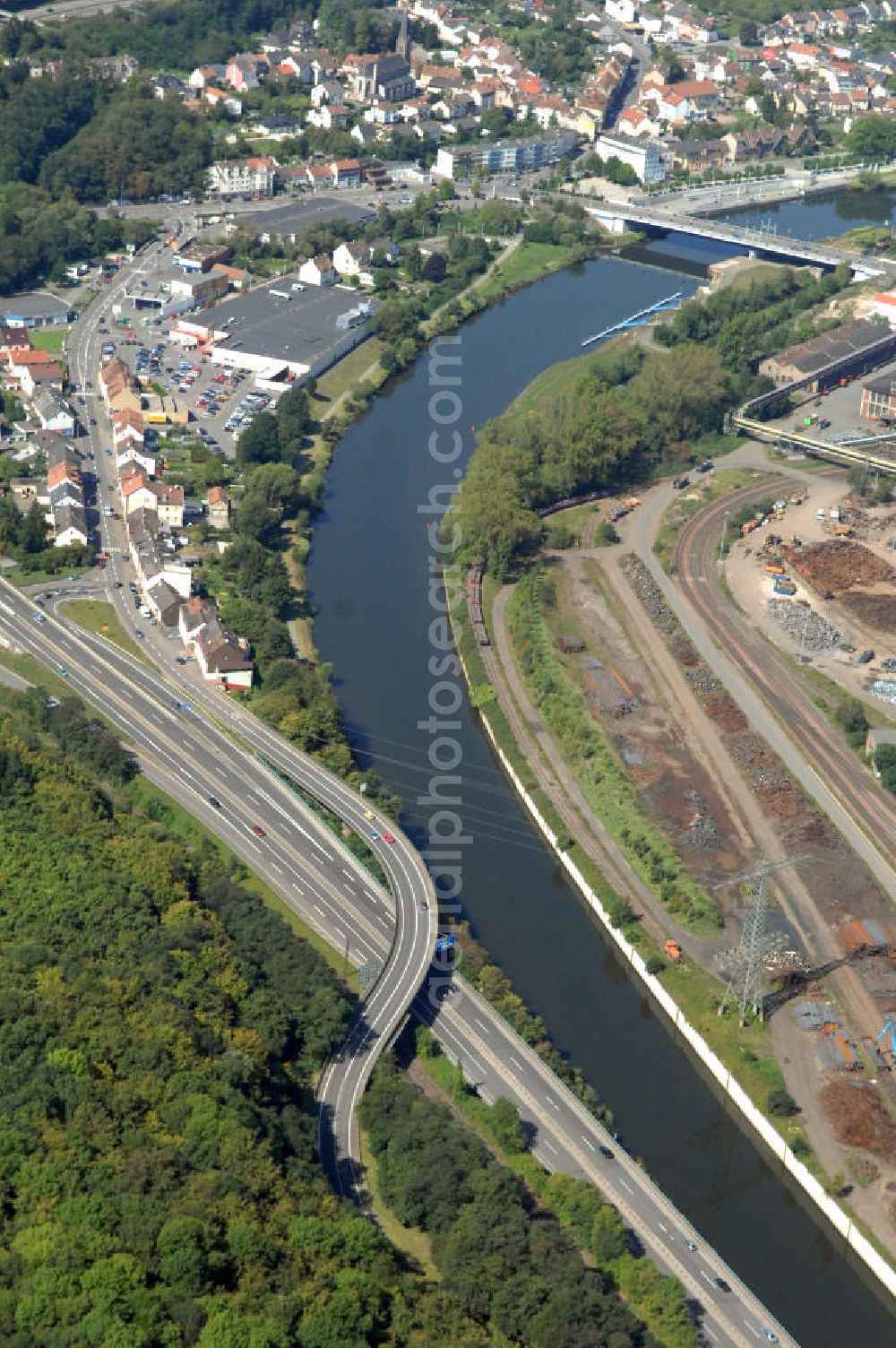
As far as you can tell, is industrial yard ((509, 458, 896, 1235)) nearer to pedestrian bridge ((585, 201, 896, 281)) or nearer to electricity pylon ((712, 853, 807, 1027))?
electricity pylon ((712, 853, 807, 1027))

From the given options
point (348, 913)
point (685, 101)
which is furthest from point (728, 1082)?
point (685, 101)

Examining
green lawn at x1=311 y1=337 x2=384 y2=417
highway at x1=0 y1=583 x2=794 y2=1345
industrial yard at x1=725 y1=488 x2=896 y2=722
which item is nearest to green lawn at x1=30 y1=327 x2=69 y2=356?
green lawn at x1=311 y1=337 x2=384 y2=417

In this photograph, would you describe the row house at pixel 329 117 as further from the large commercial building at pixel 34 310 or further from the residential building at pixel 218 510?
the residential building at pixel 218 510

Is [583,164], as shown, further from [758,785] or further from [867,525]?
[758,785]

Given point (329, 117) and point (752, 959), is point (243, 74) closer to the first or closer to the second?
point (329, 117)

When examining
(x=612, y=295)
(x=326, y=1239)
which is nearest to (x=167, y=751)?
(x=326, y=1239)

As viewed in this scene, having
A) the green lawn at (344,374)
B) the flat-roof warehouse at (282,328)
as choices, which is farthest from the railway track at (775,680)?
the flat-roof warehouse at (282,328)

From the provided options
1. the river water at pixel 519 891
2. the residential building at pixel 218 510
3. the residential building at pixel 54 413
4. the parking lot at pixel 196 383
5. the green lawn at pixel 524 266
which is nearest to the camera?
the river water at pixel 519 891
